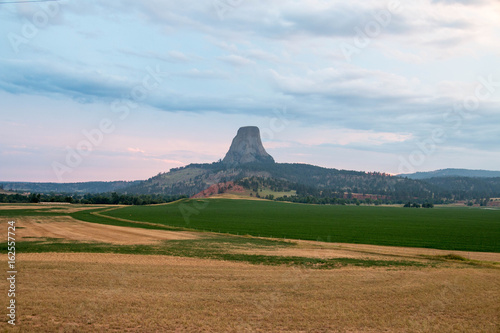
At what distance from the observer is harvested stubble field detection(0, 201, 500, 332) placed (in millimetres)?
14750

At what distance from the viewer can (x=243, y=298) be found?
18.1 m

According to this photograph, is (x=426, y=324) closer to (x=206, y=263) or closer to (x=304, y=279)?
(x=304, y=279)

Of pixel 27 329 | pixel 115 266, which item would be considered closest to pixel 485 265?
pixel 115 266

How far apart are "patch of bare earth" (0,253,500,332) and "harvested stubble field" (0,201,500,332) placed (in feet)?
0.16

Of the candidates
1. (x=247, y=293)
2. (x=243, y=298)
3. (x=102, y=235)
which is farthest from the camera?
(x=102, y=235)

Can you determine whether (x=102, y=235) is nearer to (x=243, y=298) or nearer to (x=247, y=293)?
(x=247, y=293)

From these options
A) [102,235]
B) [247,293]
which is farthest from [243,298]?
[102,235]

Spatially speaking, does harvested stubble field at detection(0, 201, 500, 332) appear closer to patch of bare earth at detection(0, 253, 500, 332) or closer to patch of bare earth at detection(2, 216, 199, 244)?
patch of bare earth at detection(0, 253, 500, 332)

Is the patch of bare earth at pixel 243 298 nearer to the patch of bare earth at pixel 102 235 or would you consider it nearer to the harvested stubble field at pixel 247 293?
the harvested stubble field at pixel 247 293

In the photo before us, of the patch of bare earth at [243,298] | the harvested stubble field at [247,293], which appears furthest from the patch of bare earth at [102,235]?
the patch of bare earth at [243,298]

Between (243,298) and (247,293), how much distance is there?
96 cm

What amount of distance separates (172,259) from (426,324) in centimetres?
1866

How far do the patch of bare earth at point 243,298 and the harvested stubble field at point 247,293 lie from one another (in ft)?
0.16

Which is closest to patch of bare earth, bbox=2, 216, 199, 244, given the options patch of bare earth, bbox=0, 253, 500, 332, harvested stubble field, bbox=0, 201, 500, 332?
harvested stubble field, bbox=0, 201, 500, 332
